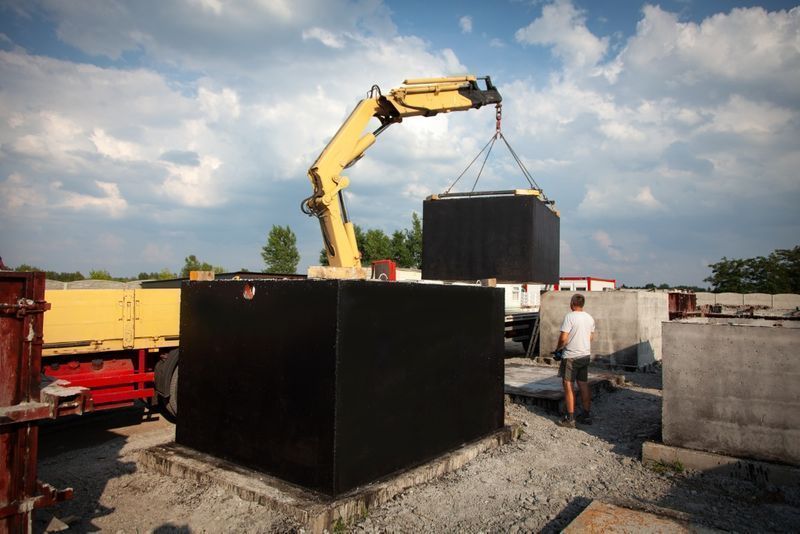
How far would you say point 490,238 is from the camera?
1015 cm

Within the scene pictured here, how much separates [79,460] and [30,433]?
2.94 m

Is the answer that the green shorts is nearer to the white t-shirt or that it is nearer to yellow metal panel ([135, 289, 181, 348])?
the white t-shirt

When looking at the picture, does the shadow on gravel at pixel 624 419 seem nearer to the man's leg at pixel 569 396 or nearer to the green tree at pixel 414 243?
the man's leg at pixel 569 396

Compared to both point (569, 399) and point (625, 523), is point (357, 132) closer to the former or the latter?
point (569, 399)

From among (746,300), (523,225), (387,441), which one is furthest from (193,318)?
(746,300)

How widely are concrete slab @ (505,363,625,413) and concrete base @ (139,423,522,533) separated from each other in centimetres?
270

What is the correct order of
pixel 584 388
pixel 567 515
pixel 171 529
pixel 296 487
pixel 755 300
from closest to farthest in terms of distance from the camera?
1. pixel 171 529
2. pixel 296 487
3. pixel 567 515
4. pixel 584 388
5. pixel 755 300

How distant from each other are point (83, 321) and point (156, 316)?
2.71ft

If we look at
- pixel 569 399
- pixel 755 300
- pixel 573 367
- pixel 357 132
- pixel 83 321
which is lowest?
pixel 569 399

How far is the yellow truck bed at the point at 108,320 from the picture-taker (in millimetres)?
5977

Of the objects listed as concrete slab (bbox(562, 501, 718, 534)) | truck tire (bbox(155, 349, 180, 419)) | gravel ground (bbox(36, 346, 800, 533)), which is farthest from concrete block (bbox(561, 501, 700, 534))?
truck tire (bbox(155, 349, 180, 419))

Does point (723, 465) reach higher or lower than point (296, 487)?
lower

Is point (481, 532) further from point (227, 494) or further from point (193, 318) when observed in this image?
point (193, 318)

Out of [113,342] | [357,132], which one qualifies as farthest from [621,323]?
[113,342]
